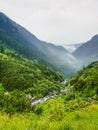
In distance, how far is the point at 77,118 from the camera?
632 inches

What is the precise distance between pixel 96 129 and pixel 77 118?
13.4ft

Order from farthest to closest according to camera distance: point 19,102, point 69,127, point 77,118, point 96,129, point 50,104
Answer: point 50,104, point 19,102, point 77,118, point 69,127, point 96,129

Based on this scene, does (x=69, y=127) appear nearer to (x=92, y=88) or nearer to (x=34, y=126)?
(x=34, y=126)

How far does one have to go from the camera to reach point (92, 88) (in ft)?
609

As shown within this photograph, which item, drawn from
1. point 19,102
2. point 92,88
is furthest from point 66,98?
point 19,102

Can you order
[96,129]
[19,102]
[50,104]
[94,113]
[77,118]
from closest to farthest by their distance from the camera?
[96,129]
[77,118]
[94,113]
[19,102]
[50,104]

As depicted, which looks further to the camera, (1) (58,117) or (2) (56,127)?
(1) (58,117)

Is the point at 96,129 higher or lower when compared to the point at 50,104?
lower

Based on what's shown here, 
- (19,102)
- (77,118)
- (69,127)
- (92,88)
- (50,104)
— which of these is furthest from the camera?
(92,88)

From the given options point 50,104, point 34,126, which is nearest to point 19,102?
point 50,104

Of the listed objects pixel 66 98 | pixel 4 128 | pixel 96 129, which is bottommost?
pixel 96 129

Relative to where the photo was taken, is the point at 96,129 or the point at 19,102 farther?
the point at 19,102

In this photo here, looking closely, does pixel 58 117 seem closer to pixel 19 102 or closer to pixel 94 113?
pixel 94 113

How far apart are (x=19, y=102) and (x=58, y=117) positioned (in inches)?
3167
